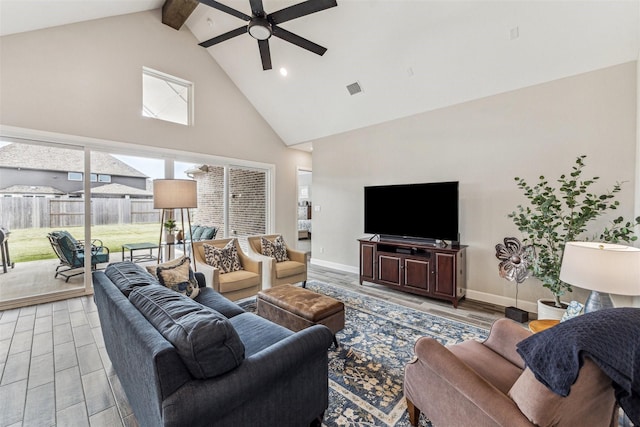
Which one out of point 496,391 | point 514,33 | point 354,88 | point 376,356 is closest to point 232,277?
point 376,356

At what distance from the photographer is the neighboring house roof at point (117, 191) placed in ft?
13.4

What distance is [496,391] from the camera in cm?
115

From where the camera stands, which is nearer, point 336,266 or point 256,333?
point 256,333

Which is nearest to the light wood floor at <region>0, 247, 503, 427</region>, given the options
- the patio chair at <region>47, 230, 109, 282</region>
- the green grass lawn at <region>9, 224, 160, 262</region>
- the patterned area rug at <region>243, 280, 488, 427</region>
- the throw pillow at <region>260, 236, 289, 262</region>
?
the patterned area rug at <region>243, 280, 488, 427</region>

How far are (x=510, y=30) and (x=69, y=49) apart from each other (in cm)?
554

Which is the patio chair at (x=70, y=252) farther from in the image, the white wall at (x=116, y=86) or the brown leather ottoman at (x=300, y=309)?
the brown leather ottoman at (x=300, y=309)

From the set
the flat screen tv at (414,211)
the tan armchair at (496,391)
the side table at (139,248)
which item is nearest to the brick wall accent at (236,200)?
the side table at (139,248)

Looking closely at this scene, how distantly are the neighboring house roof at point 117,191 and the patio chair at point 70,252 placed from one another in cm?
67

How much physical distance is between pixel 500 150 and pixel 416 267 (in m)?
1.93

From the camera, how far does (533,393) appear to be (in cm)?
101

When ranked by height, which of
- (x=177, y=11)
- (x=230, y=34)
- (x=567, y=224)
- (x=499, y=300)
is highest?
(x=177, y=11)

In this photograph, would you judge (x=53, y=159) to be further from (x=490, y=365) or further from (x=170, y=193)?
(x=490, y=365)

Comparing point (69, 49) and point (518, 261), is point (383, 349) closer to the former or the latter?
point (518, 261)

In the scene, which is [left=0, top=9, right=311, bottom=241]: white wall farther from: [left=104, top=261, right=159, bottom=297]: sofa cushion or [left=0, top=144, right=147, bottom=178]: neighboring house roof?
[left=104, top=261, right=159, bottom=297]: sofa cushion
